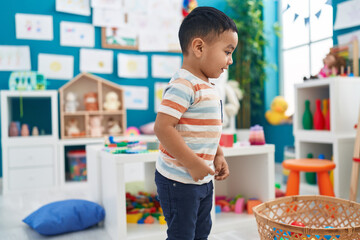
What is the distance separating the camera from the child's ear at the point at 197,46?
0.92 m

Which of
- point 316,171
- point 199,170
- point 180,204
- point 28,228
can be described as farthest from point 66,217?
point 316,171

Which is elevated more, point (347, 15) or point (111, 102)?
point (347, 15)

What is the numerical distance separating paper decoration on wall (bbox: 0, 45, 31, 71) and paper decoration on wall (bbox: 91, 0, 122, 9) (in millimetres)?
788

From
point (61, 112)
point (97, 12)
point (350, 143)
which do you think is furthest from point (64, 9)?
point (350, 143)

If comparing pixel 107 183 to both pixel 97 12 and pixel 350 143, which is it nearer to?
pixel 350 143

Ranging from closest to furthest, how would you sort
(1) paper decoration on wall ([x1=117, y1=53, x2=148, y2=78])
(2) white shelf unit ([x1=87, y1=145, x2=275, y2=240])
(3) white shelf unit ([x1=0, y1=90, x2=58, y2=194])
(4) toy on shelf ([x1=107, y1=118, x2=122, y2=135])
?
(2) white shelf unit ([x1=87, y1=145, x2=275, y2=240]), (3) white shelf unit ([x1=0, y1=90, x2=58, y2=194]), (4) toy on shelf ([x1=107, y1=118, x2=122, y2=135]), (1) paper decoration on wall ([x1=117, y1=53, x2=148, y2=78])

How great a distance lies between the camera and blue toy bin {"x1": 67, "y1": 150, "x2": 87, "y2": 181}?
3148 mm

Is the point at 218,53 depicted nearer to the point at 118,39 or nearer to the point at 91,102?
the point at 91,102

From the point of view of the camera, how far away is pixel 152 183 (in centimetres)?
226

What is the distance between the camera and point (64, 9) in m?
3.37

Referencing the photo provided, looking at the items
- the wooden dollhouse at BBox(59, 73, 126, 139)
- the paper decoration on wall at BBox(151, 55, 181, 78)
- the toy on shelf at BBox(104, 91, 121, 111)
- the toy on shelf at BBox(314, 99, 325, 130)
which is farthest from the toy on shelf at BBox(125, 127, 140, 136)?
the toy on shelf at BBox(314, 99, 325, 130)

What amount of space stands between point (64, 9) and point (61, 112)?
104 centimetres

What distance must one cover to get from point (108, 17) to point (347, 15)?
7.27 feet

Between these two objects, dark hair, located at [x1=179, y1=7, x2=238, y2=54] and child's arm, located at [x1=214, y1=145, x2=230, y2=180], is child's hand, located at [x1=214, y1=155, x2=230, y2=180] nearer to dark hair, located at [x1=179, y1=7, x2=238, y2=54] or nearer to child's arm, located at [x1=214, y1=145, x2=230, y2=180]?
child's arm, located at [x1=214, y1=145, x2=230, y2=180]
